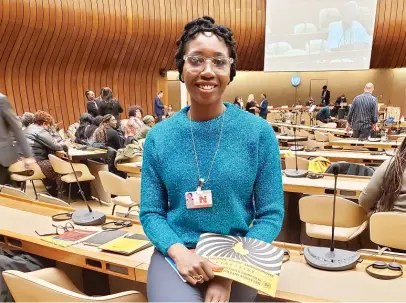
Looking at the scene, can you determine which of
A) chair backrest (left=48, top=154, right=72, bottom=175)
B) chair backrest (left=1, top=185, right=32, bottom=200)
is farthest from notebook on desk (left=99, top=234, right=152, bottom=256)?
chair backrest (left=48, top=154, right=72, bottom=175)

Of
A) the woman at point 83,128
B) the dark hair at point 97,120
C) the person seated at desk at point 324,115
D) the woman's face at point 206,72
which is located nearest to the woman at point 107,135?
the dark hair at point 97,120

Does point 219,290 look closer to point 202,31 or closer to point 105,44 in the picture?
point 202,31

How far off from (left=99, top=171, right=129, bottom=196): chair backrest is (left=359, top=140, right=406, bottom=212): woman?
2308 mm

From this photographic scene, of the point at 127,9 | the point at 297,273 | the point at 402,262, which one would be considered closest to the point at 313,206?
the point at 402,262

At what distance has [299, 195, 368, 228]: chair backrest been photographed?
2736 millimetres

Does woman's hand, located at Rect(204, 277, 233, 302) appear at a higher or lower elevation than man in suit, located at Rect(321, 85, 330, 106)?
higher

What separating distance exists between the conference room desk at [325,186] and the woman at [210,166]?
2065 mm

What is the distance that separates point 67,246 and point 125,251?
0.33 meters

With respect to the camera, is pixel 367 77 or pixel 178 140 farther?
pixel 367 77

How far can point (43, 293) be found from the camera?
1418 mm

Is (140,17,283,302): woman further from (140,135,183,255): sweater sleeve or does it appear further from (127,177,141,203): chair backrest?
(127,177,141,203): chair backrest

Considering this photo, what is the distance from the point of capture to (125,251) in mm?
1836

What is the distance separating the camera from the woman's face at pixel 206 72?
4.27 feet

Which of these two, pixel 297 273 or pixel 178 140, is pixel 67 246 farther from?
pixel 297 273
